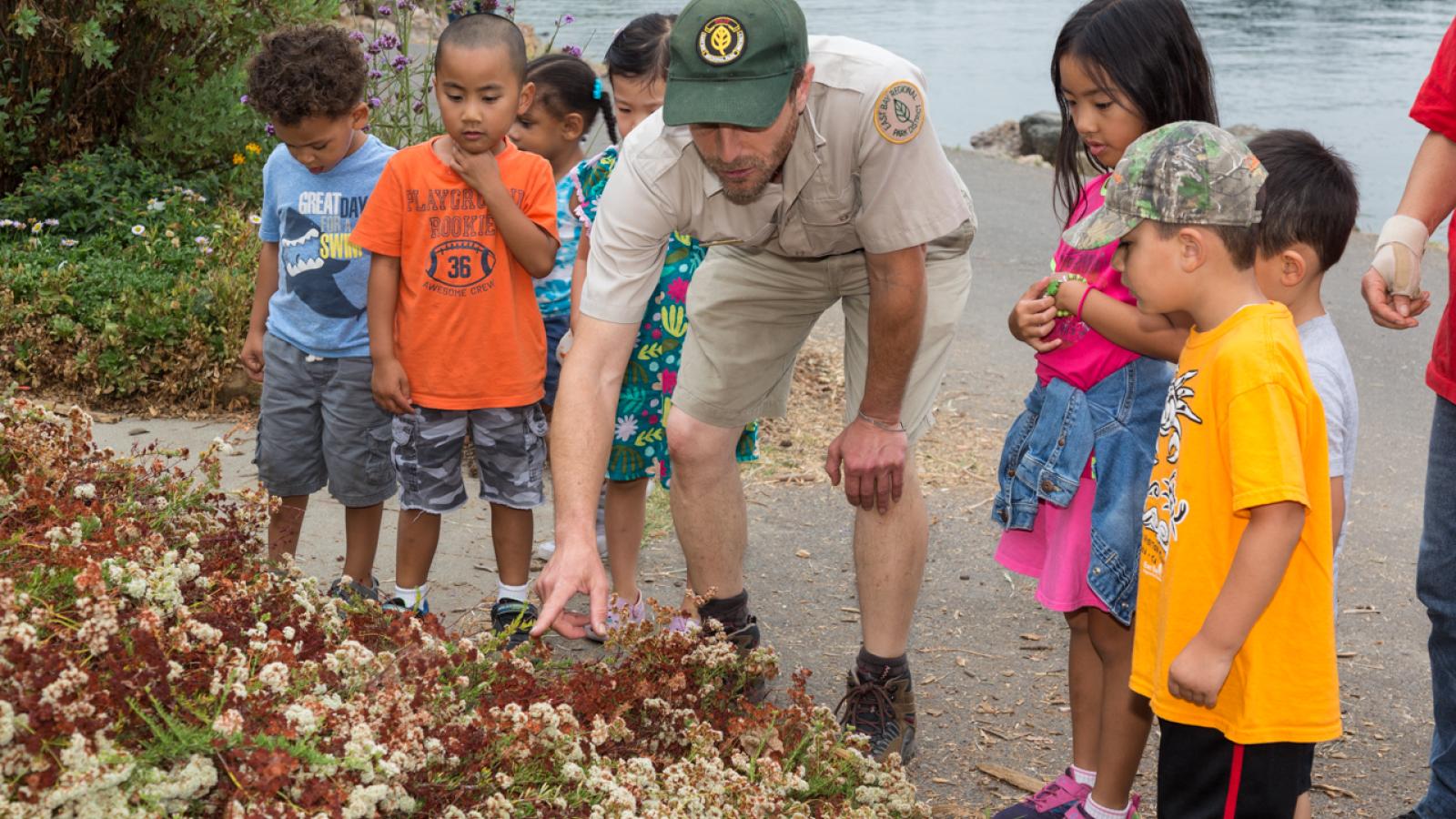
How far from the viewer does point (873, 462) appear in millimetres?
3559

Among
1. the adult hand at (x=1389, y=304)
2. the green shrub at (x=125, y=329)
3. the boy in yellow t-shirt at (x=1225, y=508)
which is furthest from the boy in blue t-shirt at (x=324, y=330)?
the adult hand at (x=1389, y=304)

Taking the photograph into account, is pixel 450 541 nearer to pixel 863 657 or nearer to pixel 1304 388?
pixel 863 657

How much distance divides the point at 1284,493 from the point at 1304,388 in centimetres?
23

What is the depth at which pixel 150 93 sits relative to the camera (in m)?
7.59

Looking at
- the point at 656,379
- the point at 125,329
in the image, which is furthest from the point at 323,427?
the point at 125,329

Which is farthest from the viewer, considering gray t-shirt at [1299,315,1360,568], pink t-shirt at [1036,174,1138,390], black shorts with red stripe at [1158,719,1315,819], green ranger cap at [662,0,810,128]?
pink t-shirt at [1036,174,1138,390]

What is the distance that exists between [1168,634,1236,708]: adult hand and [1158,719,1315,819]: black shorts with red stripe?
0.46 feet

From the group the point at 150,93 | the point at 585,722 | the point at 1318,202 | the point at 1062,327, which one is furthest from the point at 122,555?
the point at 150,93

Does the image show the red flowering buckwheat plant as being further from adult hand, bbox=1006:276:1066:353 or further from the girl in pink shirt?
adult hand, bbox=1006:276:1066:353

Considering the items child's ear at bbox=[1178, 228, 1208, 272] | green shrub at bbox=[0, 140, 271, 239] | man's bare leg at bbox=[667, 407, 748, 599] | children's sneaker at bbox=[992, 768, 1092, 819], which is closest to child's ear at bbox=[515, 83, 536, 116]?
man's bare leg at bbox=[667, 407, 748, 599]

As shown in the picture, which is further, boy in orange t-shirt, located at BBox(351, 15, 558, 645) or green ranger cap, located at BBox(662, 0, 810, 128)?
boy in orange t-shirt, located at BBox(351, 15, 558, 645)

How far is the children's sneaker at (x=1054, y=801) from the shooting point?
10.9ft

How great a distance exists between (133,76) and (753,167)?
5.51m

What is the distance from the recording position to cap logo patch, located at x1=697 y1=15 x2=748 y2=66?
303cm
